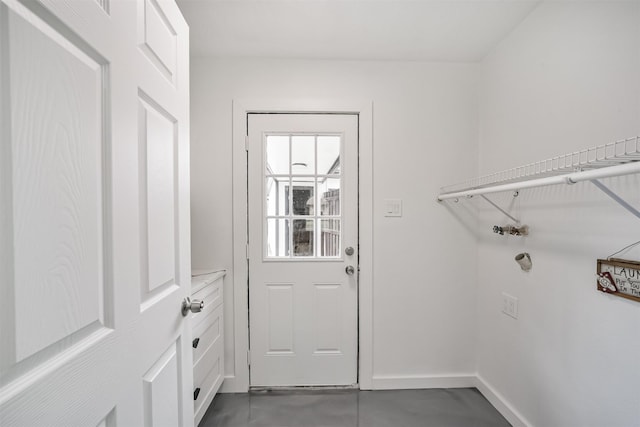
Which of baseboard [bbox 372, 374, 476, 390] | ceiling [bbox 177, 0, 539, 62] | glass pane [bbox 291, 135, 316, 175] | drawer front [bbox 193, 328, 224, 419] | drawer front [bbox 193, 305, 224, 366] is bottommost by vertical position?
baseboard [bbox 372, 374, 476, 390]

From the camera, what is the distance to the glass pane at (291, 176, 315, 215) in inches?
75.7

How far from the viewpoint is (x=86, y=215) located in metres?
0.52

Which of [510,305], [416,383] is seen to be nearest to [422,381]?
[416,383]

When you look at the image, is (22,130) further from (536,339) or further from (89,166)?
(536,339)

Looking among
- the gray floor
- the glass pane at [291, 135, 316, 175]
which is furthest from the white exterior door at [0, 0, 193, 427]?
the glass pane at [291, 135, 316, 175]

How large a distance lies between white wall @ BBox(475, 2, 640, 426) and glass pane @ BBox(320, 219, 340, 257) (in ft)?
3.34

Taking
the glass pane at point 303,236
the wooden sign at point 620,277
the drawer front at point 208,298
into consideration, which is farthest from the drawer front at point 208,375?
the wooden sign at point 620,277

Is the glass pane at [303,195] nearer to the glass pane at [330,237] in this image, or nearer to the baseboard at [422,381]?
the glass pane at [330,237]

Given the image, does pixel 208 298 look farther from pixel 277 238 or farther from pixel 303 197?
pixel 303 197

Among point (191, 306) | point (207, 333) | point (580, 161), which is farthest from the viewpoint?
point (207, 333)

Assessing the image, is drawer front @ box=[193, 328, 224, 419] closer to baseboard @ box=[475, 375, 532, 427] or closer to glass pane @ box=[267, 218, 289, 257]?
glass pane @ box=[267, 218, 289, 257]

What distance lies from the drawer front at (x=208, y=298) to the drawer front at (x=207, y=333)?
30 millimetres

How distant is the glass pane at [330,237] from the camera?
6.33ft

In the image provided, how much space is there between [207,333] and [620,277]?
193 centimetres
